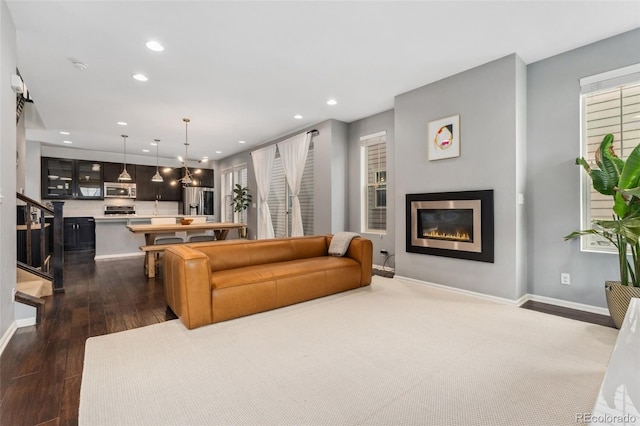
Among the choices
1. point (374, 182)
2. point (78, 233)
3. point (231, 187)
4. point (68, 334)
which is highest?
point (231, 187)

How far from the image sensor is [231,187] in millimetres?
9047

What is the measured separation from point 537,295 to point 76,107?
7.06 meters

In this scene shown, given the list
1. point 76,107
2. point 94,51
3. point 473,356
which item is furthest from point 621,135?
point 76,107

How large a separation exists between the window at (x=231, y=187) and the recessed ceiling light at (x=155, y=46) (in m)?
5.17

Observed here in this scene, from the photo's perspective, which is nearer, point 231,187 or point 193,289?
point 193,289

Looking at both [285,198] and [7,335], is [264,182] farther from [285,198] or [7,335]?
[7,335]

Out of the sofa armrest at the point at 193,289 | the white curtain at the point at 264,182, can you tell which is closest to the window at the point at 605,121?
the sofa armrest at the point at 193,289

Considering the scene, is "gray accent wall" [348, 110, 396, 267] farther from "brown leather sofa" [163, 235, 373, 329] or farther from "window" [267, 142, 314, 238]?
"brown leather sofa" [163, 235, 373, 329]

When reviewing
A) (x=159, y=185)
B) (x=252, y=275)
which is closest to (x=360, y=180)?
(x=252, y=275)

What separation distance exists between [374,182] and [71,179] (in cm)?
782

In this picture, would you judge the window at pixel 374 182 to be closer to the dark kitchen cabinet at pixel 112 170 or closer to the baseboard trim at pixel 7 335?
the baseboard trim at pixel 7 335

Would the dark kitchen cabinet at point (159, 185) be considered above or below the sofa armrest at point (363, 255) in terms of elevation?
above

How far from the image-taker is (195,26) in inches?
107

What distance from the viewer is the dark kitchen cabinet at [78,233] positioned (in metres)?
7.67
